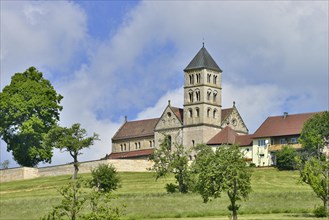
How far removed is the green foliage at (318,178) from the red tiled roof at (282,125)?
50784mm

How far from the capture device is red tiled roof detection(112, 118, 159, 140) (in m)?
163

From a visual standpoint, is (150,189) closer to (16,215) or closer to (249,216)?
(16,215)

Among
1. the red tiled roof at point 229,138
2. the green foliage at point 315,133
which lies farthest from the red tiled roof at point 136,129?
Result: the green foliage at point 315,133

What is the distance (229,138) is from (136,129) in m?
23.7

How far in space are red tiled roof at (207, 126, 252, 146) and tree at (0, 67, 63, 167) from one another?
21447 millimetres

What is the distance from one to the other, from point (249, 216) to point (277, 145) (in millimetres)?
60481

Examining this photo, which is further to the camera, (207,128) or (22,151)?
(207,128)

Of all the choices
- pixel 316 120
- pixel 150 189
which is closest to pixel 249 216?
pixel 150 189

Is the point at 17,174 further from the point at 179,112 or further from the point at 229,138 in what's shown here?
the point at 179,112

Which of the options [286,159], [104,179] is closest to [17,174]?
[286,159]

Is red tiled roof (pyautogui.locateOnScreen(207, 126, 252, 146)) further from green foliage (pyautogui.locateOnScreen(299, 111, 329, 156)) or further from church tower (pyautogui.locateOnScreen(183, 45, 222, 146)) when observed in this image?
green foliage (pyautogui.locateOnScreen(299, 111, 329, 156))

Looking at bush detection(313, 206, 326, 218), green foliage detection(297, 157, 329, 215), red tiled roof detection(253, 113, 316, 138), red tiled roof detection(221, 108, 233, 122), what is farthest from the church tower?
bush detection(313, 206, 326, 218)

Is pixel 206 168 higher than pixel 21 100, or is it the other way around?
pixel 21 100

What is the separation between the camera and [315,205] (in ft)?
Result: 273
